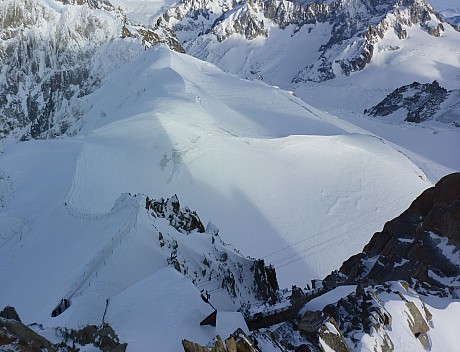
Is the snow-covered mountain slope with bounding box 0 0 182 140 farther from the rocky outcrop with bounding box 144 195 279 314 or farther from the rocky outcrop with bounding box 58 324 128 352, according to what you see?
the rocky outcrop with bounding box 58 324 128 352

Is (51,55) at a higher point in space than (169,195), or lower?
lower

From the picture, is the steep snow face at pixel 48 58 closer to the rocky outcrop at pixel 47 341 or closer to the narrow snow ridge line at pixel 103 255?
the narrow snow ridge line at pixel 103 255

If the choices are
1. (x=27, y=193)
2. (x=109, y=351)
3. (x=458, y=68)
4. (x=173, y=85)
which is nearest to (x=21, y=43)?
(x=173, y=85)

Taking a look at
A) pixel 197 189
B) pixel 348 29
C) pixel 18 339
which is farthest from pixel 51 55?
pixel 348 29

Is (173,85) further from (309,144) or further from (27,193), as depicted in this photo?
(27,193)

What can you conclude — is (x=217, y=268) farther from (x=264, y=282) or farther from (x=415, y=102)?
(x=415, y=102)

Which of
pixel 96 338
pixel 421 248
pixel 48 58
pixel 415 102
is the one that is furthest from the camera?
pixel 415 102

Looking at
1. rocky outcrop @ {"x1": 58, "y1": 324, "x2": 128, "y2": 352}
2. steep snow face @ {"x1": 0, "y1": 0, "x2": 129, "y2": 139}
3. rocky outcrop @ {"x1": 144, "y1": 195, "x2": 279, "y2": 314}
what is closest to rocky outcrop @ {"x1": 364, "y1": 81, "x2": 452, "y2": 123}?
steep snow face @ {"x1": 0, "y1": 0, "x2": 129, "y2": 139}
